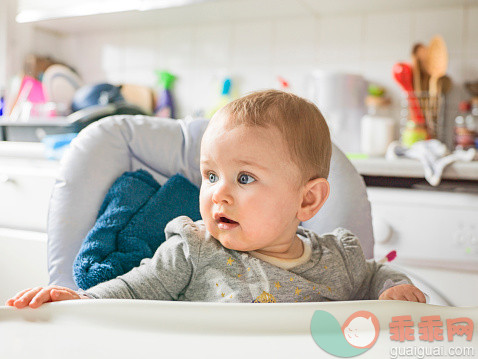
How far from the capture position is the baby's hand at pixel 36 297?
61 centimetres

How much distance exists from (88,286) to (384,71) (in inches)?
64.4

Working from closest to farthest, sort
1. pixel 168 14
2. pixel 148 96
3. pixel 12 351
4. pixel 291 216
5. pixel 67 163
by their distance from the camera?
1. pixel 12 351
2. pixel 291 216
3. pixel 67 163
4. pixel 168 14
5. pixel 148 96

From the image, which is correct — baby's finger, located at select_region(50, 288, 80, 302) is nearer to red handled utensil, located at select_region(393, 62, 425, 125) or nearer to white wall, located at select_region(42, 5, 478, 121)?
red handled utensil, located at select_region(393, 62, 425, 125)

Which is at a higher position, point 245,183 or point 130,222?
point 245,183

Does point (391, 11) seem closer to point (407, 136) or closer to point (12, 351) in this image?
point (407, 136)

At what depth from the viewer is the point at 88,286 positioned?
94 centimetres

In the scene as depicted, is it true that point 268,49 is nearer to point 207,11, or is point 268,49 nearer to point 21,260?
point 207,11

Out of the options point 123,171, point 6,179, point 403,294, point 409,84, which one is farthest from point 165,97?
point 403,294

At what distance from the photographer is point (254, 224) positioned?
805mm

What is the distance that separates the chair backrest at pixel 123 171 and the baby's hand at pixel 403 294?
0.27 metres

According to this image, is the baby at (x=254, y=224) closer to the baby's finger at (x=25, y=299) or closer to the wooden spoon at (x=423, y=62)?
the baby's finger at (x=25, y=299)

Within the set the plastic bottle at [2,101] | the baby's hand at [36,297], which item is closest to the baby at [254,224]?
the baby's hand at [36,297]

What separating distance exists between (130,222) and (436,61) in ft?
4.69

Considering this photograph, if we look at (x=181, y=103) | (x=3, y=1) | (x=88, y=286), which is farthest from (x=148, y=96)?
(x=88, y=286)
